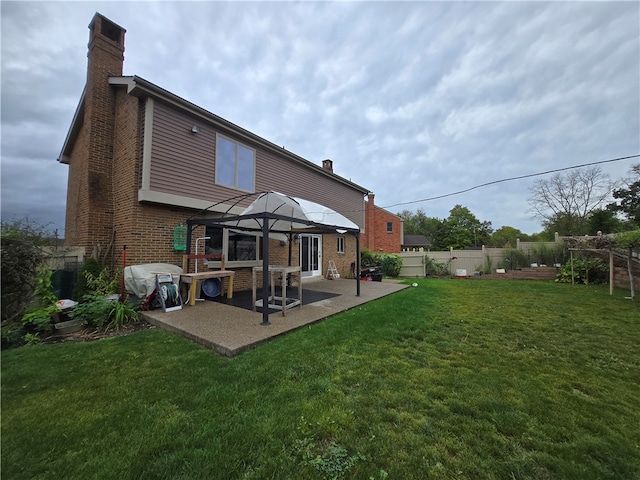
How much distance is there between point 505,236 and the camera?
45250 mm

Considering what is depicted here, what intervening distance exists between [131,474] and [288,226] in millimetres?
A: 7468

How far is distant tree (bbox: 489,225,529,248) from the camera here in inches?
1646

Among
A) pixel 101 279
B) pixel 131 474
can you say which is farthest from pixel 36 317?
pixel 131 474

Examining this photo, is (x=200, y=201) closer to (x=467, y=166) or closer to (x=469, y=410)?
(x=469, y=410)

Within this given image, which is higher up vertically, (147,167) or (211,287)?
(147,167)

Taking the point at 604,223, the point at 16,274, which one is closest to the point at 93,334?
the point at 16,274

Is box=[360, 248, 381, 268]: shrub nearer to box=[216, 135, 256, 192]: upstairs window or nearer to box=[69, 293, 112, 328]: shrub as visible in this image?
box=[216, 135, 256, 192]: upstairs window

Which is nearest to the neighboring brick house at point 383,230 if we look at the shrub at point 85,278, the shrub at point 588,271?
the shrub at point 588,271

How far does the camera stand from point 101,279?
5941 millimetres

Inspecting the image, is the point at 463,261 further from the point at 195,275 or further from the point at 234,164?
the point at 195,275

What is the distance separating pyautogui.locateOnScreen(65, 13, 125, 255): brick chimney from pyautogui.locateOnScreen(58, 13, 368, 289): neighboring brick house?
0.07ft

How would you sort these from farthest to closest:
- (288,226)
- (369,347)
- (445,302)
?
1. (288,226)
2. (445,302)
3. (369,347)

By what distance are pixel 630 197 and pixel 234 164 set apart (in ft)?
91.9

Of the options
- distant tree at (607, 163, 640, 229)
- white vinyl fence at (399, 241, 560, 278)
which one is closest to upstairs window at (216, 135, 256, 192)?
white vinyl fence at (399, 241, 560, 278)
